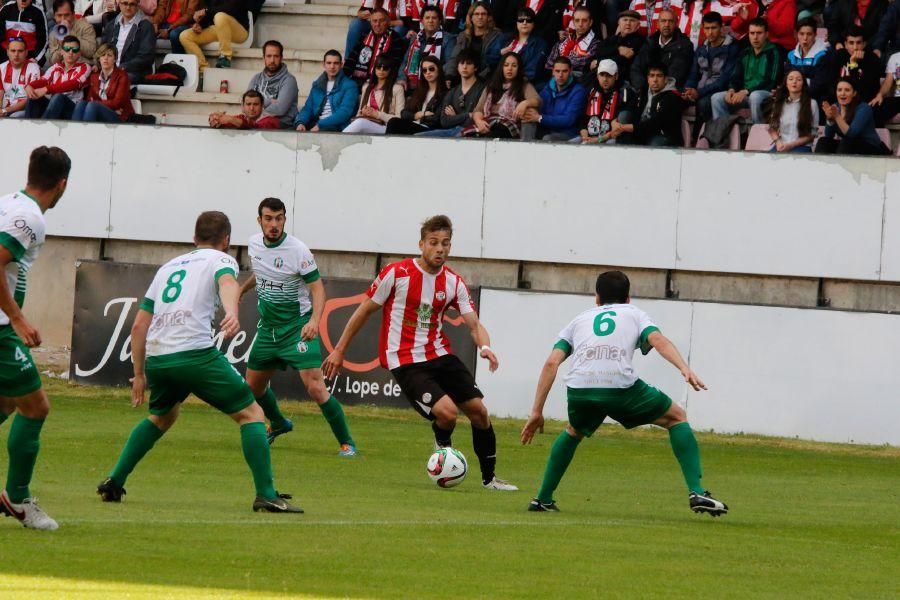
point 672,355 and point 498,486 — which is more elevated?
point 672,355

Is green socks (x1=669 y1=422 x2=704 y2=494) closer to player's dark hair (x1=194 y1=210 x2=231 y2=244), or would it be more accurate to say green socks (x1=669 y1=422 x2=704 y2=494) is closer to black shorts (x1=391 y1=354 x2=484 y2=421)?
black shorts (x1=391 y1=354 x2=484 y2=421)

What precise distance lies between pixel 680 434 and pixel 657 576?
264 cm

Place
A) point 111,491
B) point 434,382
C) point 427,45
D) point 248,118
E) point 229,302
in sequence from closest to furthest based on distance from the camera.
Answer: point 229,302, point 111,491, point 434,382, point 248,118, point 427,45

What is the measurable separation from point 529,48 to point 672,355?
11.3 metres

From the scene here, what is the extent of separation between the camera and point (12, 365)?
7.96 metres

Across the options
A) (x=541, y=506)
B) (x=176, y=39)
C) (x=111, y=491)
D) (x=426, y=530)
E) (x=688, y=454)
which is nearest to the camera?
(x=426, y=530)

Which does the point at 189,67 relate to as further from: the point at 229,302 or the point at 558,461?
the point at 229,302

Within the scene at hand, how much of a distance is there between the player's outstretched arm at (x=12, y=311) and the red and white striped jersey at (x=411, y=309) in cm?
442

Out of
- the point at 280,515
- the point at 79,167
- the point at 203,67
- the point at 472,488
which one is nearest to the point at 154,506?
the point at 280,515

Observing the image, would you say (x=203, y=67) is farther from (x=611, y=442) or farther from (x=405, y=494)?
(x=405, y=494)

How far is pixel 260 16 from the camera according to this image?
24141mm

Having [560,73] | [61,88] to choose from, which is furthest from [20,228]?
[61,88]

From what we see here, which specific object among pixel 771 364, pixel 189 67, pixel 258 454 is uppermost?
pixel 189 67

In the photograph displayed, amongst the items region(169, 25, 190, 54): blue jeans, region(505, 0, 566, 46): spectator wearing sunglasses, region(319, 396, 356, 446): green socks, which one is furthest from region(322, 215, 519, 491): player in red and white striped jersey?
region(169, 25, 190, 54): blue jeans
